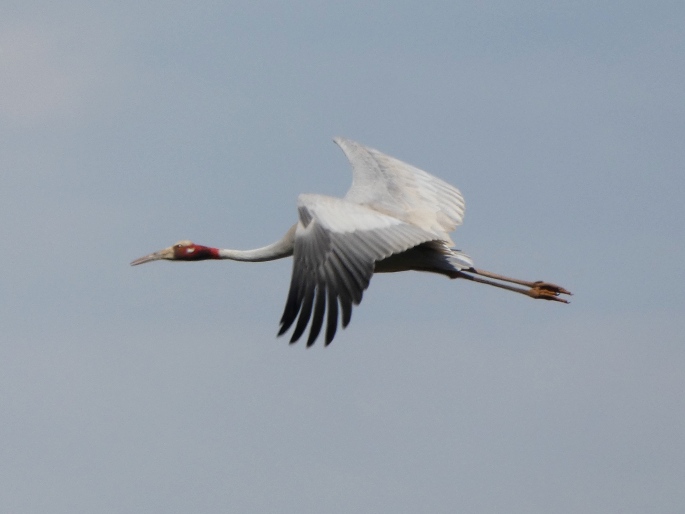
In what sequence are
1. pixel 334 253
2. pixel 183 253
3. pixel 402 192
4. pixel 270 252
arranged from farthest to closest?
pixel 183 253
pixel 402 192
pixel 270 252
pixel 334 253

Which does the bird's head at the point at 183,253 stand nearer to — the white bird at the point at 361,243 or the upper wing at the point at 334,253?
the white bird at the point at 361,243

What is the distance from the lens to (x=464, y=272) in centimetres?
1805

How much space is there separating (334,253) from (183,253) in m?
5.03

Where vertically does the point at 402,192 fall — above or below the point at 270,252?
above

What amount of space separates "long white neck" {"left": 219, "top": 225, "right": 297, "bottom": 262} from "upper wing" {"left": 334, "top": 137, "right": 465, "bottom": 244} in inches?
34.1

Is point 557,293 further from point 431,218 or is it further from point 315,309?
point 315,309

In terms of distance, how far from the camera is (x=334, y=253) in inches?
587

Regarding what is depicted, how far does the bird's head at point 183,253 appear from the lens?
63.0 feet

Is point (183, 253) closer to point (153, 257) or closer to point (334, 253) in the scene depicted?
point (153, 257)

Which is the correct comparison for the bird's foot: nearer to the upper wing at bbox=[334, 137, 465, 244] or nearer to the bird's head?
the upper wing at bbox=[334, 137, 465, 244]

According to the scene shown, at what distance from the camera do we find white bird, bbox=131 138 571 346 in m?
14.5

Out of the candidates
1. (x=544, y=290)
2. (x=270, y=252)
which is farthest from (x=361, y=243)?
(x=544, y=290)

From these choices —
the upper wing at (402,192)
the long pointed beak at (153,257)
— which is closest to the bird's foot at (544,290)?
the upper wing at (402,192)

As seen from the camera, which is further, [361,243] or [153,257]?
[153,257]
